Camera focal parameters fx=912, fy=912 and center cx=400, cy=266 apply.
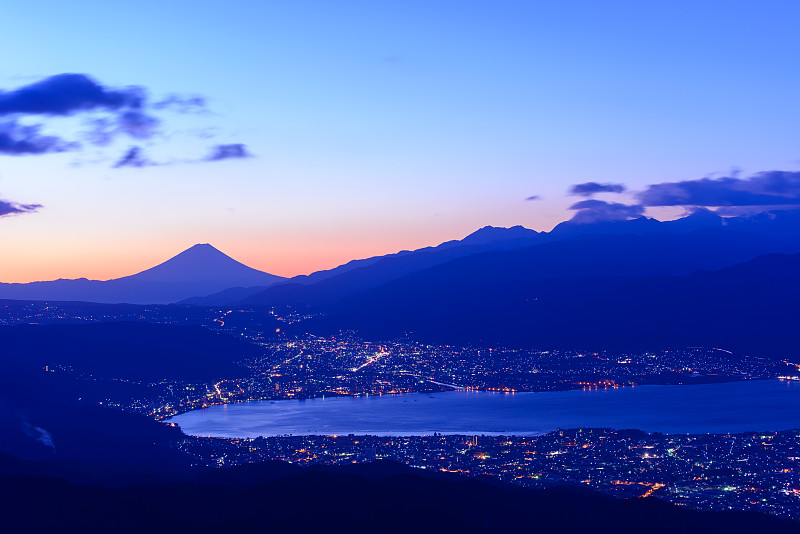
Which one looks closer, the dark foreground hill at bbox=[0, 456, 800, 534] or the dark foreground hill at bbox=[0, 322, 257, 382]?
the dark foreground hill at bbox=[0, 456, 800, 534]

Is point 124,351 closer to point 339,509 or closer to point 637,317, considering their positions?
point 339,509

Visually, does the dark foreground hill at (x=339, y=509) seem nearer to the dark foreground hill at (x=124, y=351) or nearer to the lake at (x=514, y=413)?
the lake at (x=514, y=413)

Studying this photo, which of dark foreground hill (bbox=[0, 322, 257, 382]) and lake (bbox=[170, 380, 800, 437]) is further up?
dark foreground hill (bbox=[0, 322, 257, 382])

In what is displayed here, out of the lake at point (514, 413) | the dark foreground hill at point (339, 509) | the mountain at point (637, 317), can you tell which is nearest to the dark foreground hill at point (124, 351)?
the lake at point (514, 413)

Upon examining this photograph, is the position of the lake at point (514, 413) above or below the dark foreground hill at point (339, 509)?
below

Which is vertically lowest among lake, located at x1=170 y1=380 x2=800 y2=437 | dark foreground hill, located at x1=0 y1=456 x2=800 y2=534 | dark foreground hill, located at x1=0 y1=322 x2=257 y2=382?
lake, located at x1=170 y1=380 x2=800 y2=437

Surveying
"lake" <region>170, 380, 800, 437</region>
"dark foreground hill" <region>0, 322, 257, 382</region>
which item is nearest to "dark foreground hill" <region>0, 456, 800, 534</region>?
"lake" <region>170, 380, 800, 437</region>

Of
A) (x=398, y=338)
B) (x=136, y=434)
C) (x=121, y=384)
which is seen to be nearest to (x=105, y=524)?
(x=136, y=434)

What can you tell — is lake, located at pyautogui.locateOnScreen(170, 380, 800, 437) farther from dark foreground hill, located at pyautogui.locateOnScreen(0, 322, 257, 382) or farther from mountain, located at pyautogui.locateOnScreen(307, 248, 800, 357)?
mountain, located at pyautogui.locateOnScreen(307, 248, 800, 357)
